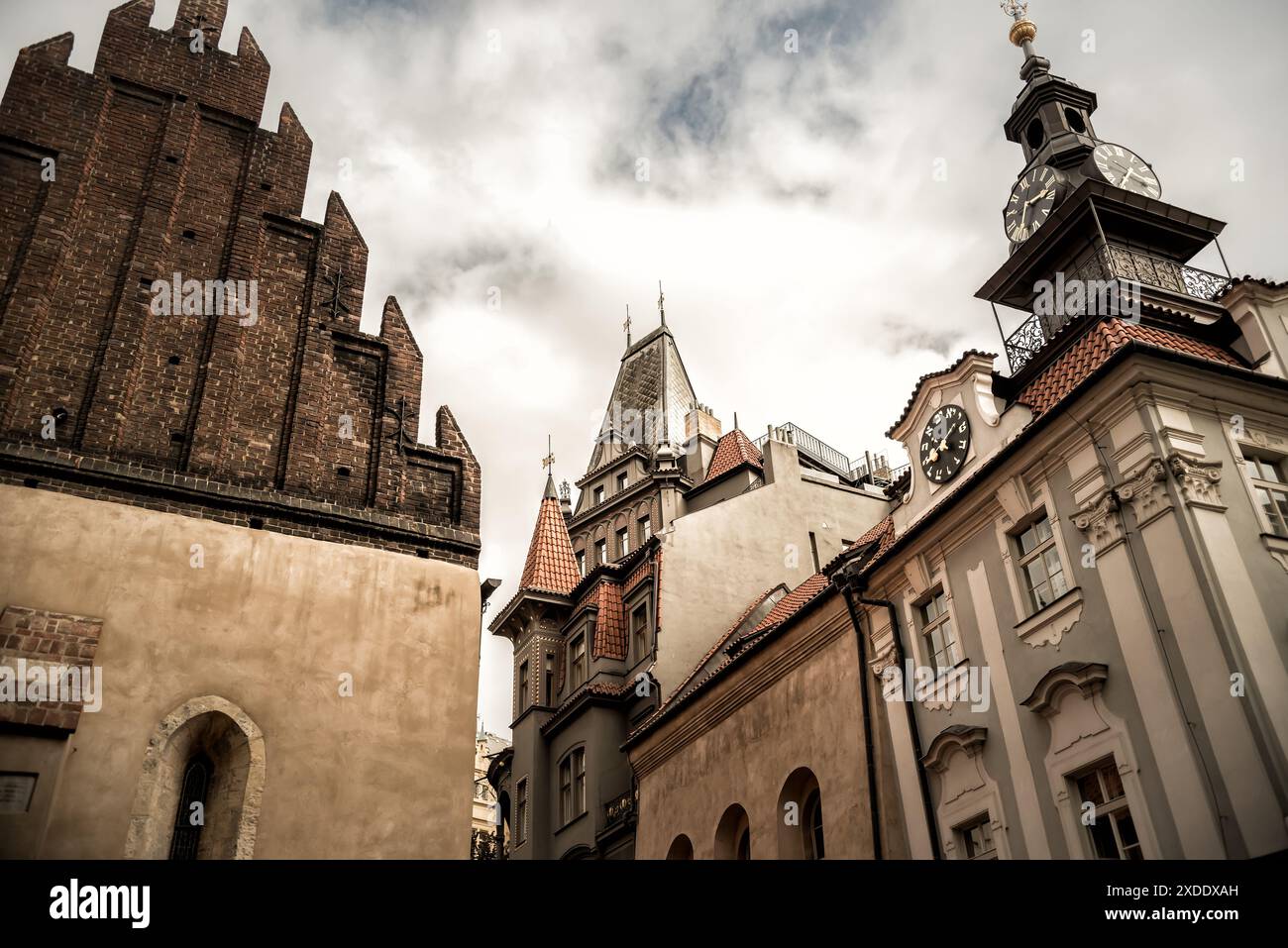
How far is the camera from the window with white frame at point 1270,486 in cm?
1374

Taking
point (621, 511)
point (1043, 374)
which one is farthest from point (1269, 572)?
point (621, 511)

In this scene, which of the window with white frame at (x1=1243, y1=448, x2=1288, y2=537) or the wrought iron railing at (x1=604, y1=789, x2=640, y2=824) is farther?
the wrought iron railing at (x1=604, y1=789, x2=640, y2=824)

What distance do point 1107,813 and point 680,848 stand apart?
11.7 meters

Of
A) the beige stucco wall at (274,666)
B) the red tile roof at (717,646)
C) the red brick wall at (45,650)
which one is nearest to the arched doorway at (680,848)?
the red tile roof at (717,646)

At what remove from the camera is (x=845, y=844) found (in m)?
17.4

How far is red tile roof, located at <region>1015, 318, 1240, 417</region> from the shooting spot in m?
15.4

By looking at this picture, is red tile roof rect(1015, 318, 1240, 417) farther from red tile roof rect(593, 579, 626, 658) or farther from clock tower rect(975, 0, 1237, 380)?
red tile roof rect(593, 579, 626, 658)

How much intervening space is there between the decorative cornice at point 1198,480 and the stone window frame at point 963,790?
173 inches

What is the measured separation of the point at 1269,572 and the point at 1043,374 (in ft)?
16.9

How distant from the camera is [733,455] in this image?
38031 mm

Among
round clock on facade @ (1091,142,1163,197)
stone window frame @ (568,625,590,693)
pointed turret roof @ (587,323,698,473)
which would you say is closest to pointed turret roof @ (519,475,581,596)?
stone window frame @ (568,625,590,693)

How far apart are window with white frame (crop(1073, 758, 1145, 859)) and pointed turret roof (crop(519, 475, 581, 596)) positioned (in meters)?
22.5

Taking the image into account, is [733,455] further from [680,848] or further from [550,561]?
[680,848]
